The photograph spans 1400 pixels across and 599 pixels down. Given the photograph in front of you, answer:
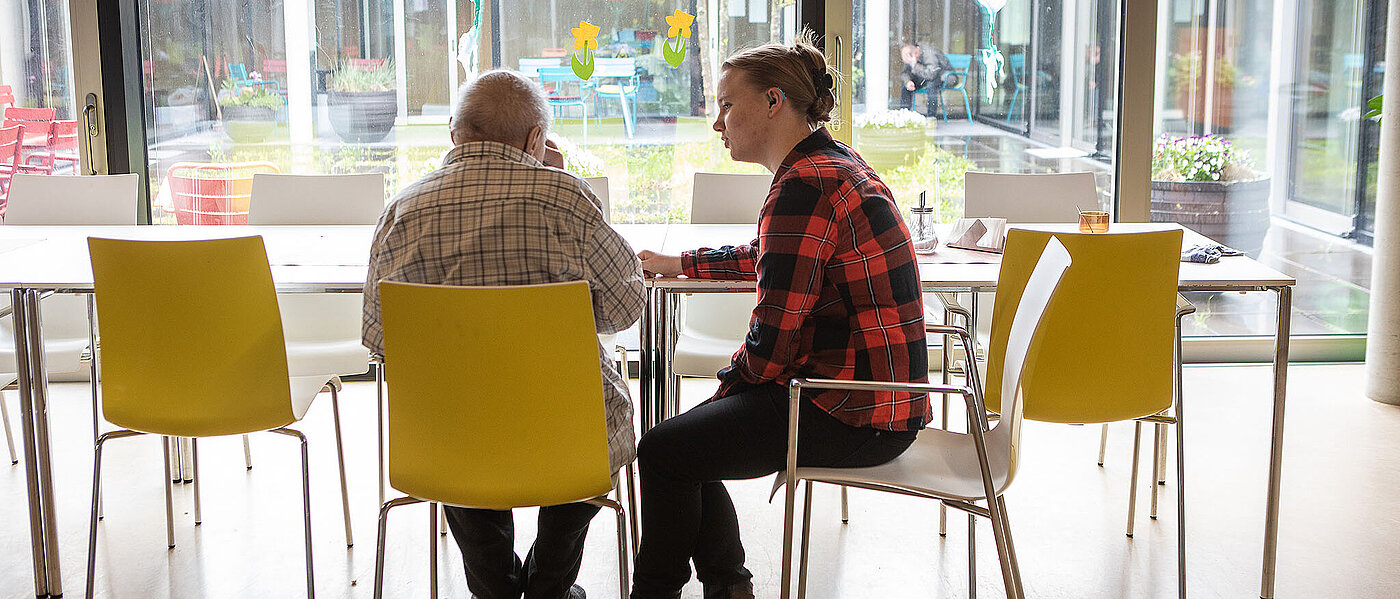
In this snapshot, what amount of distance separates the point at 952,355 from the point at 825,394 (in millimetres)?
1447

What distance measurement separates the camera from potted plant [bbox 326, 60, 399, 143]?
4.63 meters

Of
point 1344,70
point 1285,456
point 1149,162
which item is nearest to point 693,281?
point 1285,456

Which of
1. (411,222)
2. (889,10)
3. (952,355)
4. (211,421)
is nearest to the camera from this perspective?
(411,222)

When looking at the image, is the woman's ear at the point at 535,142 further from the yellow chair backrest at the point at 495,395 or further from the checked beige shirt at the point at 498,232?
the yellow chair backrest at the point at 495,395

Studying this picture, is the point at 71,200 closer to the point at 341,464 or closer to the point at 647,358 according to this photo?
the point at 341,464

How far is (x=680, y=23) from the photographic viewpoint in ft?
15.2

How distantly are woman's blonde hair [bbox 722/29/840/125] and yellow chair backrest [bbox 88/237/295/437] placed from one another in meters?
1.03

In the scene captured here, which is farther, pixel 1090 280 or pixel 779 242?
pixel 1090 280

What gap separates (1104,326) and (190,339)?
1.86 metres

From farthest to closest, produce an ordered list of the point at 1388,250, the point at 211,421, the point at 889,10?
the point at 889,10 < the point at 1388,250 < the point at 211,421

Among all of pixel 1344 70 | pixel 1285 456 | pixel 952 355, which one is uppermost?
pixel 1344 70

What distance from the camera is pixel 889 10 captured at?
4.64 meters

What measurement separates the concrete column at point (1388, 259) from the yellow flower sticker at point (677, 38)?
2457 millimetres

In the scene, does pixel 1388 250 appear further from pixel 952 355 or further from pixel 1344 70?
pixel 952 355
